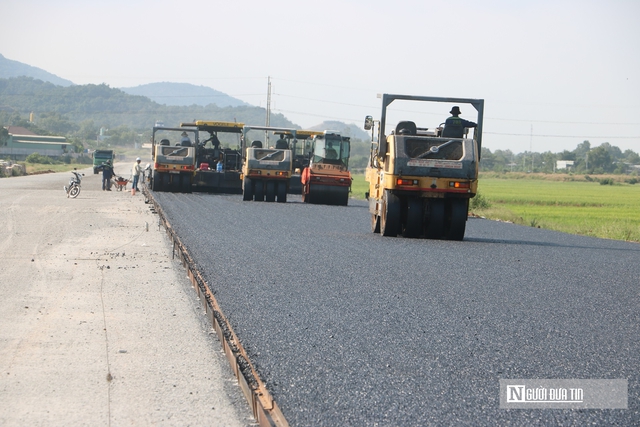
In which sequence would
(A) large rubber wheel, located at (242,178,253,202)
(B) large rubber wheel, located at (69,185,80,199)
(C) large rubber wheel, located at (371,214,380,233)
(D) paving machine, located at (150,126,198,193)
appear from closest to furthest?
(C) large rubber wheel, located at (371,214,380,233) < (B) large rubber wheel, located at (69,185,80,199) < (A) large rubber wheel, located at (242,178,253,202) < (D) paving machine, located at (150,126,198,193)

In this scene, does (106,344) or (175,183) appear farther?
(175,183)

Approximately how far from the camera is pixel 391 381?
6000 mm

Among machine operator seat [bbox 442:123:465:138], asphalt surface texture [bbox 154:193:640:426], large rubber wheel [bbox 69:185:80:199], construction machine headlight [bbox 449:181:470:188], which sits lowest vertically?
large rubber wheel [bbox 69:185:80:199]

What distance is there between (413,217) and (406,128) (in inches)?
70.0

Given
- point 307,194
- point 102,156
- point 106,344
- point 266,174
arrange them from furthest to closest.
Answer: point 102,156, point 307,194, point 266,174, point 106,344

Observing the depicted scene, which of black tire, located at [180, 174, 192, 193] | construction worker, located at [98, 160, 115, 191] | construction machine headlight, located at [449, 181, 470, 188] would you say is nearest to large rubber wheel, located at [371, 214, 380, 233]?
construction machine headlight, located at [449, 181, 470, 188]

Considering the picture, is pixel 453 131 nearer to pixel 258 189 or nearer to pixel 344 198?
pixel 344 198

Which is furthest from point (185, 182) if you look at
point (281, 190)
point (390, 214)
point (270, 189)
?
point (390, 214)

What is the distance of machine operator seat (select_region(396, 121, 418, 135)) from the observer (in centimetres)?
1728

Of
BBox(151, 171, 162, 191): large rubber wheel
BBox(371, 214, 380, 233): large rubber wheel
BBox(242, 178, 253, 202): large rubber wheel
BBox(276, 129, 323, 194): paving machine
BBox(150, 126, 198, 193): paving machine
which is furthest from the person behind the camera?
BBox(276, 129, 323, 194): paving machine

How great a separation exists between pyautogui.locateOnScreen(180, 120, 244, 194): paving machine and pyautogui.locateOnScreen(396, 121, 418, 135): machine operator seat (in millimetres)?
18515

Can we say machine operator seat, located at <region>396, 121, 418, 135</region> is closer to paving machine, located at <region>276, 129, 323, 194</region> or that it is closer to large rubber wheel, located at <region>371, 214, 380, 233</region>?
large rubber wheel, located at <region>371, 214, 380, 233</region>

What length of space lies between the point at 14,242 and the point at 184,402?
416 inches

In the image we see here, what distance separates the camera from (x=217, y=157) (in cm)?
3781
